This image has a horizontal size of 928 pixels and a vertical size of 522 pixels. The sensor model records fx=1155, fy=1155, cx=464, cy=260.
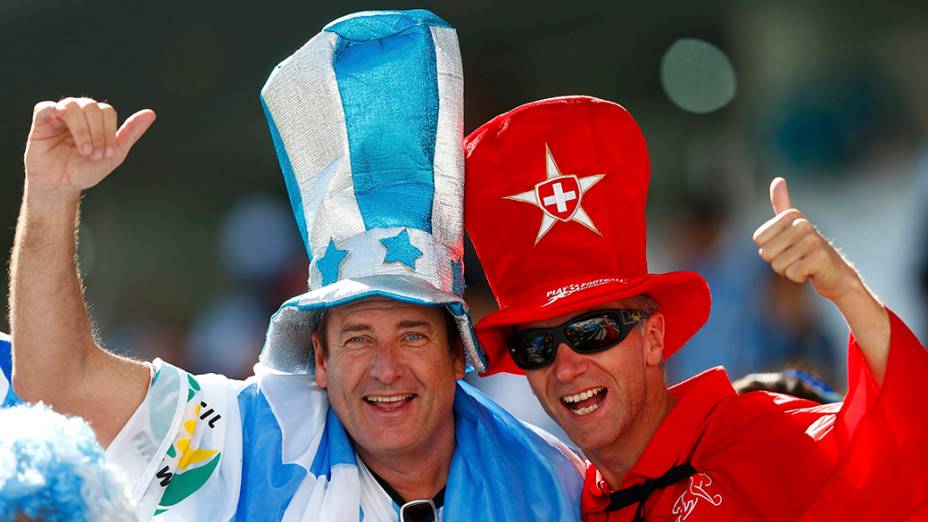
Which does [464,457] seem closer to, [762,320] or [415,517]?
[415,517]

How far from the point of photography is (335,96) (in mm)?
3047

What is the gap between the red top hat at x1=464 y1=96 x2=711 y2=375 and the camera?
9.58 feet

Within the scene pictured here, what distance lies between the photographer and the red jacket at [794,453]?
2307 millimetres

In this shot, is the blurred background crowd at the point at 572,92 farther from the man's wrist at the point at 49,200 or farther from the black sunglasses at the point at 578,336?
the man's wrist at the point at 49,200

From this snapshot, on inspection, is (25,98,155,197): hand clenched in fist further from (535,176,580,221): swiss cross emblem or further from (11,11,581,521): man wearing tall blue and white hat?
(535,176,580,221): swiss cross emblem

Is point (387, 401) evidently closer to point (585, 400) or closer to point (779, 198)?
point (585, 400)

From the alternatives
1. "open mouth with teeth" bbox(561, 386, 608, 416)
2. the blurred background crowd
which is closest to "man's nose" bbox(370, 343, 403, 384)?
"open mouth with teeth" bbox(561, 386, 608, 416)

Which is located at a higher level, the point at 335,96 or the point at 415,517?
the point at 335,96

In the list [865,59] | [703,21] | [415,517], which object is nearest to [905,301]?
[865,59]

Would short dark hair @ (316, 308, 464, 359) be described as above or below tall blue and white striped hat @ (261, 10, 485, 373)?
Answer: below

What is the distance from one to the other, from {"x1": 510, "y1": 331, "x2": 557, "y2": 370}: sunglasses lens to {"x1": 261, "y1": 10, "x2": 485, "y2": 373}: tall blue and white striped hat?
5.7 inches

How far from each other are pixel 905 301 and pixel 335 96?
349 centimetres

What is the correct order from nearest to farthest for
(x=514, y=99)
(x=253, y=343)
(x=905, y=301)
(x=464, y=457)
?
(x=464, y=457), (x=905, y=301), (x=253, y=343), (x=514, y=99)

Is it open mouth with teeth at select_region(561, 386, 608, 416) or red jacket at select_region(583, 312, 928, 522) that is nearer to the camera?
red jacket at select_region(583, 312, 928, 522)
